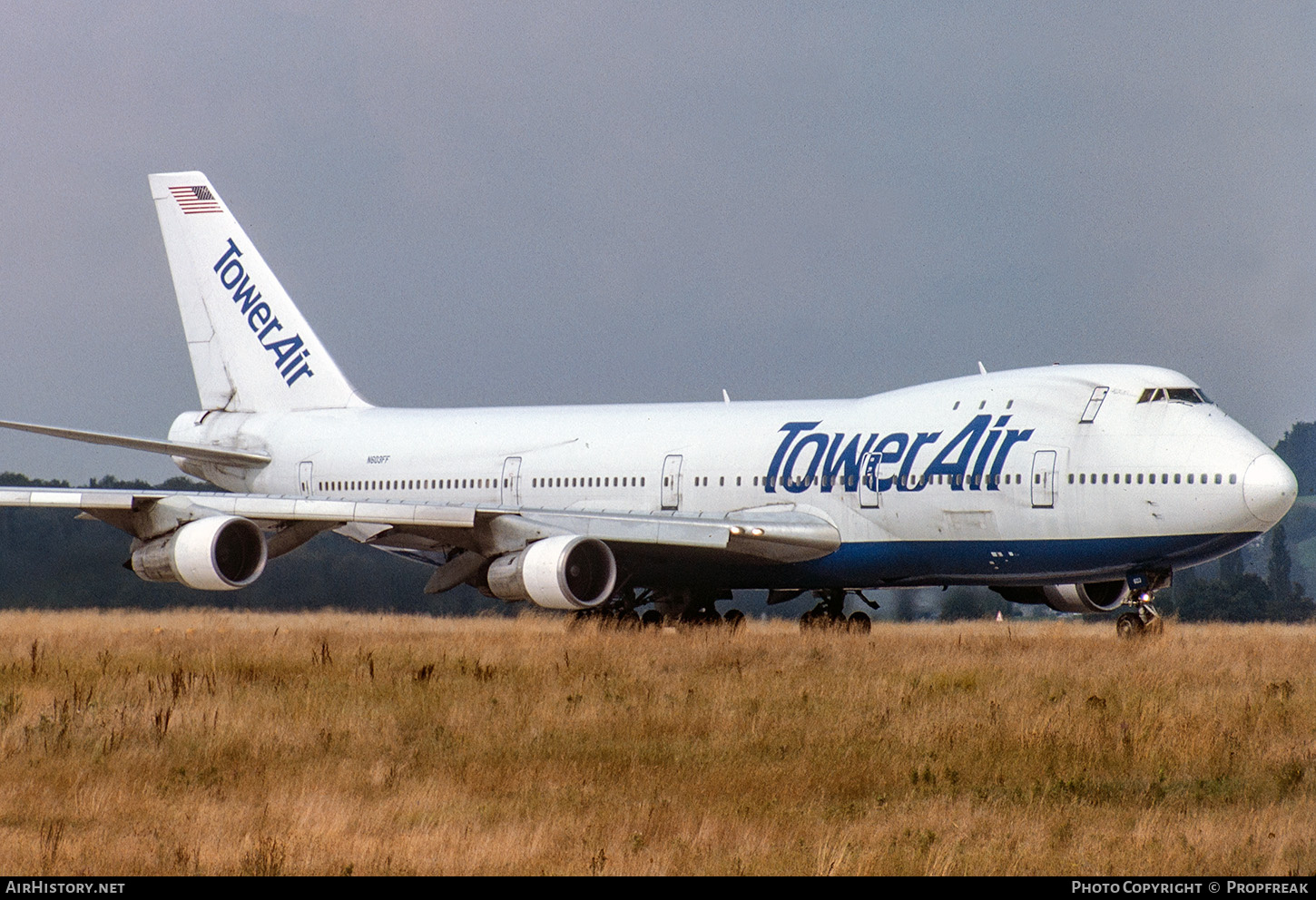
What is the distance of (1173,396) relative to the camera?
21969 mm

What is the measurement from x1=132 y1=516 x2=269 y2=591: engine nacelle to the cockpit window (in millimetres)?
12001

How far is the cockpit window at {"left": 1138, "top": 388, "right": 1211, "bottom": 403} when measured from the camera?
21938 mm

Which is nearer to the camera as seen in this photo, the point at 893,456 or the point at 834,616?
the point at 893,456

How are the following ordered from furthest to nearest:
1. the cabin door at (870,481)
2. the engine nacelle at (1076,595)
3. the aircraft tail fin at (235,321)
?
the aircraft tail fin at (235,321), the engine nacelle at (1076,595), the cabin door at (870,481)

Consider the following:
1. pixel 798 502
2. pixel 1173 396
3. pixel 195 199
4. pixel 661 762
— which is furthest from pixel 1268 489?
pixel 195 199

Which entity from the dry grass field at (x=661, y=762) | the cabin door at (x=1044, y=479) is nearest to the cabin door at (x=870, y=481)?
the cabin door at (x=1044, y=479)

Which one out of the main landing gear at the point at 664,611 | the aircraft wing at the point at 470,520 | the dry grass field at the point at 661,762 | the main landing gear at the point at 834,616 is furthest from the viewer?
the main landing gear at the point at 664,611

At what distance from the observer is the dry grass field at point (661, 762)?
8891mm

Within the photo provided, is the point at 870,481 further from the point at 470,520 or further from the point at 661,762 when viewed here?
the point at 661,762

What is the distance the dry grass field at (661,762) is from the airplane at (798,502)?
7.61 feet

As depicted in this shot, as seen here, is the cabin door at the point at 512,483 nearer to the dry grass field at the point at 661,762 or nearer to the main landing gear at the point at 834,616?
the main landing gear at the point at 834,616

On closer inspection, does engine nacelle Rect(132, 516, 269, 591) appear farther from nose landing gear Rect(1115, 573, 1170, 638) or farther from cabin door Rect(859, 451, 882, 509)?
nose landing gear Rect(1115, 573, 1170, 638)

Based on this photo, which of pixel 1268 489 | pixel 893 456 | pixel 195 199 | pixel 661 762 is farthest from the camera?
pixel 195 199

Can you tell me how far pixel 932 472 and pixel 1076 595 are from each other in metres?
4.15
